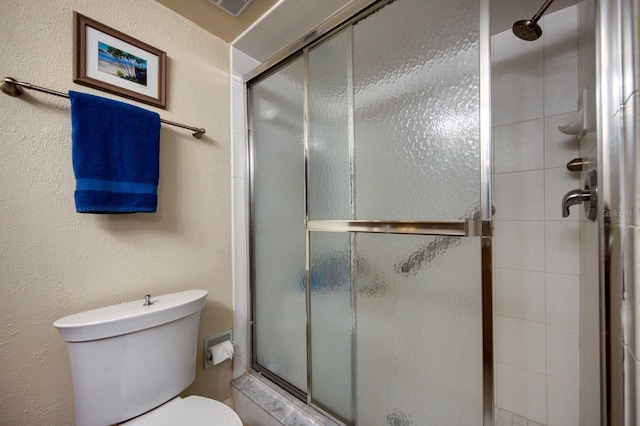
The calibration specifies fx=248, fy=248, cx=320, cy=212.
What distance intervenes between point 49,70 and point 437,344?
163 cm

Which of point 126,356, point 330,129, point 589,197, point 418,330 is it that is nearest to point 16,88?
point 126,356

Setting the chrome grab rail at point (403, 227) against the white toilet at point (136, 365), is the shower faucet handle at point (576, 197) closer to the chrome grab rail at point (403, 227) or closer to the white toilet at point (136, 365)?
the chrome grab rail at point (403, 227)

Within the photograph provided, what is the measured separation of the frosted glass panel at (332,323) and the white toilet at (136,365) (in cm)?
38

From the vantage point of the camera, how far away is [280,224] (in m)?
1.30

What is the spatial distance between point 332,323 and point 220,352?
24.8 inches

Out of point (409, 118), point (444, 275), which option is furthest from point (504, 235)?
point (409, 118)

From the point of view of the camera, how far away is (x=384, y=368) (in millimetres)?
904

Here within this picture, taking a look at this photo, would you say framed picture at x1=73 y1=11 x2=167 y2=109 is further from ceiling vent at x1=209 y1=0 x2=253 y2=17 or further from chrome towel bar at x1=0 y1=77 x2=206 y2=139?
ceiling vent at x1=209 y1=0 x2=253 y2=17

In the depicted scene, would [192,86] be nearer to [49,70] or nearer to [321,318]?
[49,70]

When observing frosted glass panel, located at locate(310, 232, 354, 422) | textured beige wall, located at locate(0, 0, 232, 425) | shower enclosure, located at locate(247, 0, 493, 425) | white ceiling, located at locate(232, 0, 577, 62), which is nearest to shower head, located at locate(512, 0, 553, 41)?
white ceiling, located at locate(232, 0, 577, 62)

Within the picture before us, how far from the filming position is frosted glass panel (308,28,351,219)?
3.30 ft

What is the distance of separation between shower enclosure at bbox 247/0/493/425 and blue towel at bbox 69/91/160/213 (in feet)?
1.82

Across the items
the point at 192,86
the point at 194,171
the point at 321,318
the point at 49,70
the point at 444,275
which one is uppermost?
the point at 192,86

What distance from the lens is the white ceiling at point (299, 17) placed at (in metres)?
1.09
